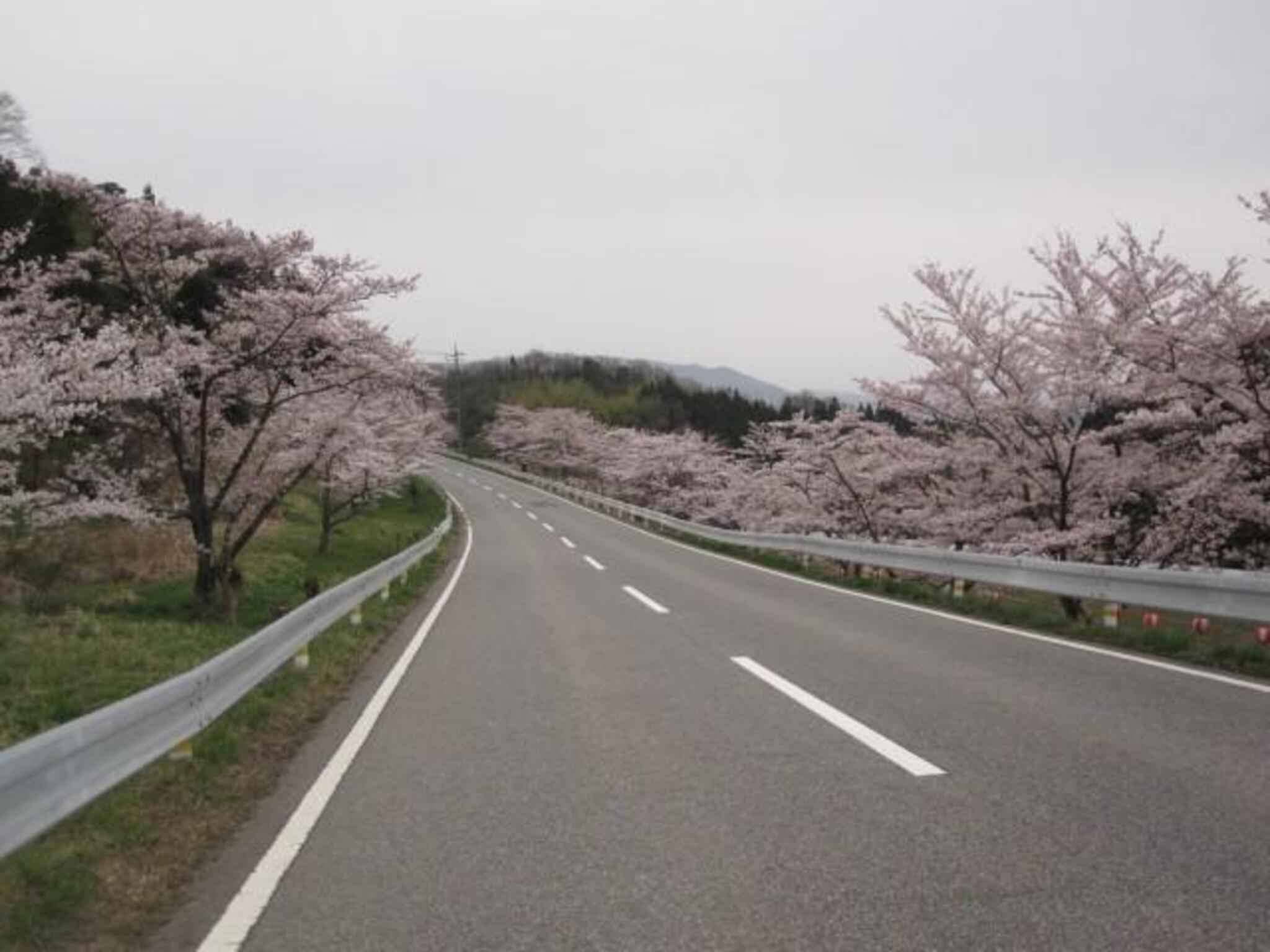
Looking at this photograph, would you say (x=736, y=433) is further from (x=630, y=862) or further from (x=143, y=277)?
(x=630, y=862)

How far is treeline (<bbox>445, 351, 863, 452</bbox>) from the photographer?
88.6 metres

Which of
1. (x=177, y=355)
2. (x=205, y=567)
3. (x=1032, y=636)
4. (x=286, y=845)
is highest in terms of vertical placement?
(x=177, y=355)

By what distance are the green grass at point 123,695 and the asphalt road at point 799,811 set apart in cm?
56

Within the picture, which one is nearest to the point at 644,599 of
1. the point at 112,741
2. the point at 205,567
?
the point at 205,567

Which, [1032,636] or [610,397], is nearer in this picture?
[1032,636]

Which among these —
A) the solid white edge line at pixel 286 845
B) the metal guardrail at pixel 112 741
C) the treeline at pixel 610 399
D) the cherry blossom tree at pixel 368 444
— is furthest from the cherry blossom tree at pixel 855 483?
the treeline at pixel 610 399

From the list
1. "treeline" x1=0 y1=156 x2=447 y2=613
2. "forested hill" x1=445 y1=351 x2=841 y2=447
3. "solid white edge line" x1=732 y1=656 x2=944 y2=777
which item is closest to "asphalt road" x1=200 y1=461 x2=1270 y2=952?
"solid white edge line" x1=732 y1=656 x2=944 y2=777

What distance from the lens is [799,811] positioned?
437 centimetres

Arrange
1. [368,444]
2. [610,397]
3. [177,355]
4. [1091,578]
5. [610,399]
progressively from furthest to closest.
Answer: [610,397] < [610,399] < [368,444] < [177,355] < [1091,578]

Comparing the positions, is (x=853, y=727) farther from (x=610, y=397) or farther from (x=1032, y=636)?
(x=610, y=397)

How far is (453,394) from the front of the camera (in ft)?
422

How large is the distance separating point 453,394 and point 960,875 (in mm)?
128361

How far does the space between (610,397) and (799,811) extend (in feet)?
331

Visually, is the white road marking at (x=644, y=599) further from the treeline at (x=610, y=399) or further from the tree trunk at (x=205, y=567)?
the treeline at (x=610, y=399)
